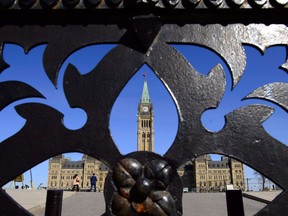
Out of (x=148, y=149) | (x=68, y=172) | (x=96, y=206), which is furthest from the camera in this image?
(x=68, y=172)

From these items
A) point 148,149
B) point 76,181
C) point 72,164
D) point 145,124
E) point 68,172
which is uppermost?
point 145,124

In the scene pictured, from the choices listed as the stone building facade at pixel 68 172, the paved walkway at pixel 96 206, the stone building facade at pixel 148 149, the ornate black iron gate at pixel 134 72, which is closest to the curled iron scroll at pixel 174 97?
the ornate black iron gate at pixel 134 72

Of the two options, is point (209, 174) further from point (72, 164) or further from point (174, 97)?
point (174, 97)

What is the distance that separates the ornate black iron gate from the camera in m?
0.85

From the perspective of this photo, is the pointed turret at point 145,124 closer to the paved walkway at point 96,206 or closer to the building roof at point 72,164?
the building roof at point 72,164

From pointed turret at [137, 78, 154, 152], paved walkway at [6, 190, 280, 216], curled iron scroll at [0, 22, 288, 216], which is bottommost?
paved walkway at [6, 190, 280, 216]

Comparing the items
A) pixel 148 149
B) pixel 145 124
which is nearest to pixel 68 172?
pixel 148 149

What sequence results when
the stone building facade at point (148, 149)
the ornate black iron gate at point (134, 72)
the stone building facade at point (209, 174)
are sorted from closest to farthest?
the ornate black iron gate at point (134, 72)
the stone building facade at point (209, 174)
the stone building facade at point (148, 149)

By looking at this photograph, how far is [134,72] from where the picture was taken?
961mm

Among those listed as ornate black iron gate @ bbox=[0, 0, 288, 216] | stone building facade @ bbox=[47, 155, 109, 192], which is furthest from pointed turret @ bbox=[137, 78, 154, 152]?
ornate black iron gate @ bbox=[0, 0, 288, 216]

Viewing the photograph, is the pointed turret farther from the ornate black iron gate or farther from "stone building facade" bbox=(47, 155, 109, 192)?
the ornate black iron gate

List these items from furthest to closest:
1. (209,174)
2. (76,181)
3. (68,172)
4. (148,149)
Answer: (68,172) < (209,174) < (148,149) < (76,181)

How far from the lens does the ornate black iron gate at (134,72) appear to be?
2.79ft

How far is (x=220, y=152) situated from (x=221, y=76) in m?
0.26
